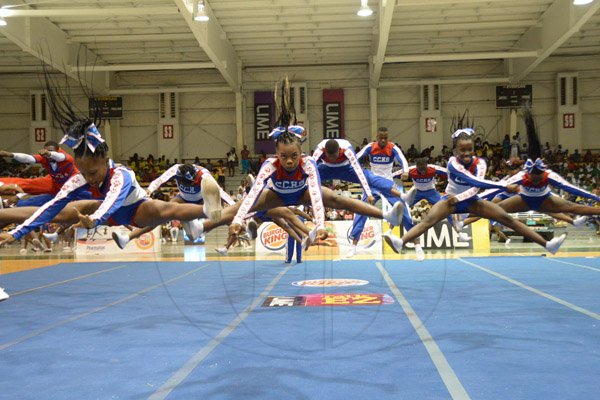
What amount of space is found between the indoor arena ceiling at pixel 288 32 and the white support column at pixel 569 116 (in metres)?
1.57

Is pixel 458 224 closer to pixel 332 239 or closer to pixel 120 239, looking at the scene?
pixel 120 239

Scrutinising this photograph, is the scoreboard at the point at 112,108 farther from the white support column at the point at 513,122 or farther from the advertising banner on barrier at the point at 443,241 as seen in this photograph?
the white support column at the point at 513,122

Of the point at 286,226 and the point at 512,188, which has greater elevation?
the point at 512,188

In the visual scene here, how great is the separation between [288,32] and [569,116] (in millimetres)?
15385

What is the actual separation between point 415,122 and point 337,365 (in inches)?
1154

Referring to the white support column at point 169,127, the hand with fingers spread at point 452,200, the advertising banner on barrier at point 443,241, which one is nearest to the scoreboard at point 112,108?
the white support column at point 169,127

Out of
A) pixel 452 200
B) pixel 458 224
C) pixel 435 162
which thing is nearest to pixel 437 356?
pixel 452 200

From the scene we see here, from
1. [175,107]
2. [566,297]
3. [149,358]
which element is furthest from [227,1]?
[149,358]

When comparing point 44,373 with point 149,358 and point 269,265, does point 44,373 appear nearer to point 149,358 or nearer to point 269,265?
point 149,358

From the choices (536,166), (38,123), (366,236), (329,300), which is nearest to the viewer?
(329,300)

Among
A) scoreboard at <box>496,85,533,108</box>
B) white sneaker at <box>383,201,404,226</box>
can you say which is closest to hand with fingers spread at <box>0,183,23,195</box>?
white sneaker at <box>383,201,404,226</box>

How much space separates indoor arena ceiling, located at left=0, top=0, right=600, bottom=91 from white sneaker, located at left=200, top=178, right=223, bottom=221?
1431 cm

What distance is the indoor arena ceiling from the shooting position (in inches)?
886

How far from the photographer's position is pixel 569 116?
31.0 meters
